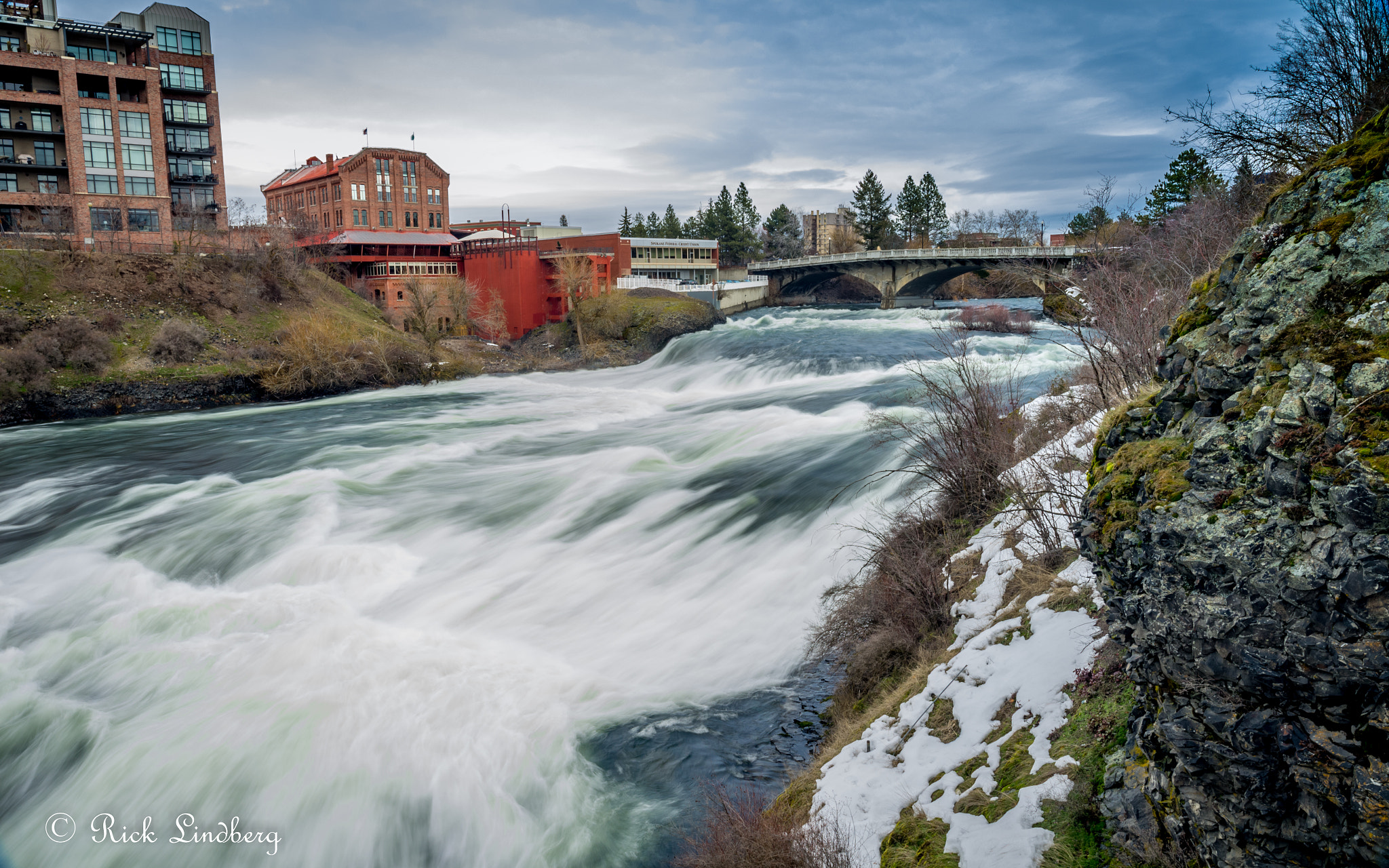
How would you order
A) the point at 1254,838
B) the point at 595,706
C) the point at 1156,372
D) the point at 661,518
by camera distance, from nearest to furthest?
1. the point at 1254,838
2. the point at 1156,372
3. the point at 595,706
4. the point at 661,518

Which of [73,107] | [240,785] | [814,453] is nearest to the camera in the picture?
[240,785]

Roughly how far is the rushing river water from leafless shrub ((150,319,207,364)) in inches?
532

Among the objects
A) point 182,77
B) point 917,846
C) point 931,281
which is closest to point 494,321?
point 182,77

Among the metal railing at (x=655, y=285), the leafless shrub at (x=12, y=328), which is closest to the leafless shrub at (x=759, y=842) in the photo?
the leafless shrub at (x=12, y=328)

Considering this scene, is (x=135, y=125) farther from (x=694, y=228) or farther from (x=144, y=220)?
(x=694, y=228)

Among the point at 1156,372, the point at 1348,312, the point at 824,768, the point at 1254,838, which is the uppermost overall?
the point at 1348,312

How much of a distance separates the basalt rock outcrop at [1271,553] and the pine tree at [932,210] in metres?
125

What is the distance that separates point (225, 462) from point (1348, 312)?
2869 cm

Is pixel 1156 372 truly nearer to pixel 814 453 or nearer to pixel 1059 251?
pixel 814 453

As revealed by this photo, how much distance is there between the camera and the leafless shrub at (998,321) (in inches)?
1860

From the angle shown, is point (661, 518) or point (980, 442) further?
point (661, 518)

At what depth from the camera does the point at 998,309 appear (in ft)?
169

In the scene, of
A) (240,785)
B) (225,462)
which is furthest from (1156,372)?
(225,462)

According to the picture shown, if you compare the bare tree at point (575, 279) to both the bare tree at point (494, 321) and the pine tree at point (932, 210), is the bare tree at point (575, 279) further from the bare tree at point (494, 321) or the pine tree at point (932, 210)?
the pine tree at point (932, 210)
